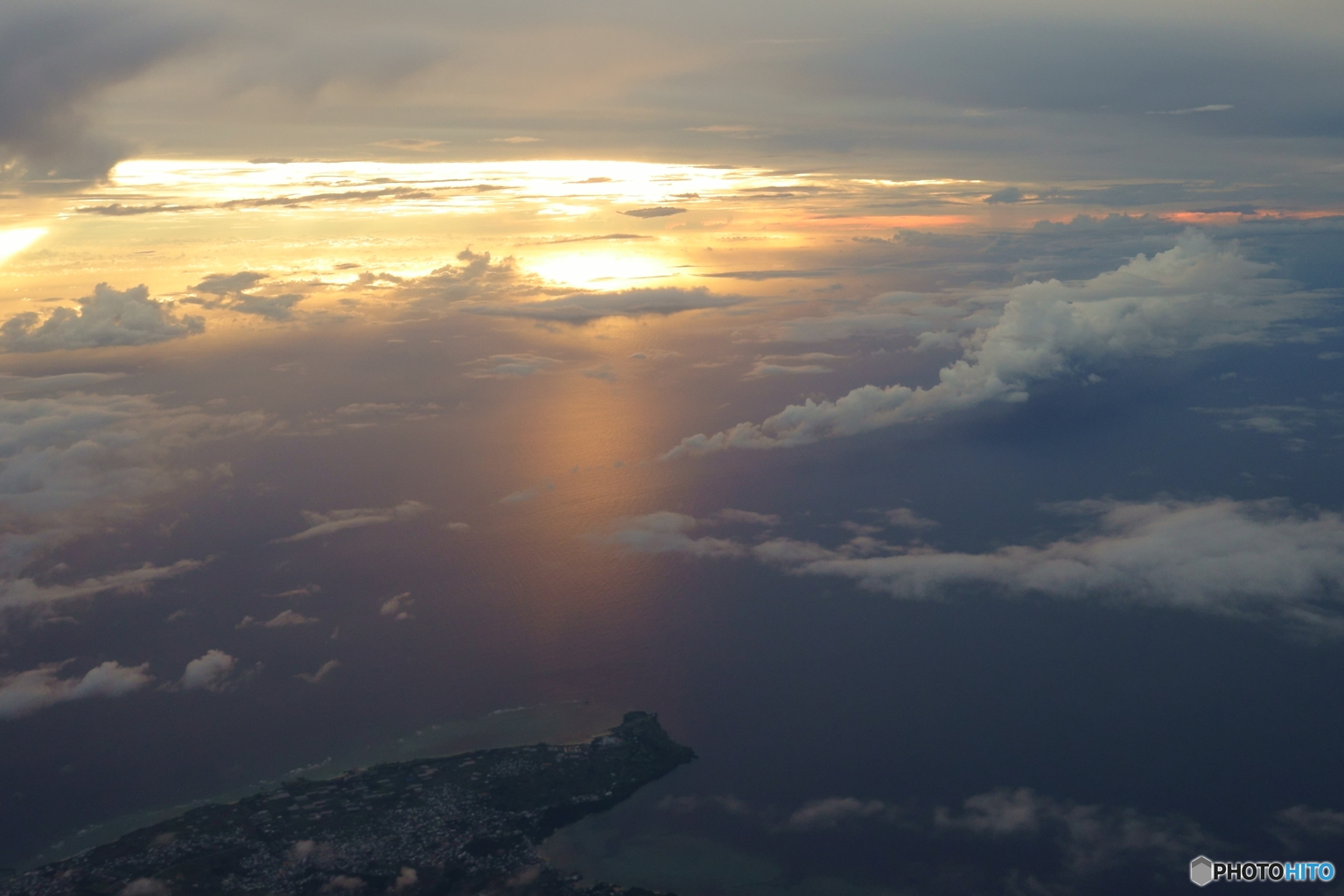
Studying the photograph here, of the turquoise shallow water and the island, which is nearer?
the island

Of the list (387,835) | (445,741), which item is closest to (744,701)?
(445,741)

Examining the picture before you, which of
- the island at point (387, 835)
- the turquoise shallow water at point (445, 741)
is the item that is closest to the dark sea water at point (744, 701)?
the turquoise shallow water at point (445, 741)

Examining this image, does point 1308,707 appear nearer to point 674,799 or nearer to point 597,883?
point 674,799

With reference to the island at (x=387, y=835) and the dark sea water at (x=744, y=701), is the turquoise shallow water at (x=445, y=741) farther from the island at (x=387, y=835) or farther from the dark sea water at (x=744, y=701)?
the island at (x=387, y=835)

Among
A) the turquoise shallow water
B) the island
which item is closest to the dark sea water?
the turquoise shallow water

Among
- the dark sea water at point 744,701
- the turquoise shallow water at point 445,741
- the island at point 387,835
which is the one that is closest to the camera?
the island at point 387,835

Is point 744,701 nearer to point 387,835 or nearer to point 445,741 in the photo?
point 445,741

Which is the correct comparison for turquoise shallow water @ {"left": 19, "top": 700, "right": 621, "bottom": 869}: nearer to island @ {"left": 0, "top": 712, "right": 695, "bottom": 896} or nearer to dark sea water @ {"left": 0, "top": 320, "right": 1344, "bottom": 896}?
dark sea water @ {"left": 0, "top": 320, "right": 1344, "bottom": 896}

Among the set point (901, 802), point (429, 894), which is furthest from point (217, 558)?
point (901, 802)

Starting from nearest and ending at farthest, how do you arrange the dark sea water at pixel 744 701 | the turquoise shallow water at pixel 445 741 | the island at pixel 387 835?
the island at pixel 387 835 < the dark sea water at pixel 744 701 < the turquoise shallow water at pixel 445 741
